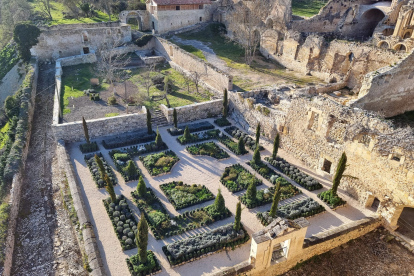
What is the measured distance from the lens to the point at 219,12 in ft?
150

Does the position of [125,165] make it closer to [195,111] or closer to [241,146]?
[241,146]

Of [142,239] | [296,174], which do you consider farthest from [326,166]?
[142,239]

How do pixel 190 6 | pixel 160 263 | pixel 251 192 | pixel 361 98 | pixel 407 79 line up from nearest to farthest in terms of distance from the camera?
1. pixel 160 263
2. pixel 251 192
3. pixel 361 98
4. pixel 407 79
5. pixel 190 6

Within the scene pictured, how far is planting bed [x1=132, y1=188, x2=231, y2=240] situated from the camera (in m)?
14.8

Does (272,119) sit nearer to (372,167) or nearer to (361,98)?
(361,98)

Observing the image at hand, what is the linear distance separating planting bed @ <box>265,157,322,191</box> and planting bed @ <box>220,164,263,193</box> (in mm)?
2047

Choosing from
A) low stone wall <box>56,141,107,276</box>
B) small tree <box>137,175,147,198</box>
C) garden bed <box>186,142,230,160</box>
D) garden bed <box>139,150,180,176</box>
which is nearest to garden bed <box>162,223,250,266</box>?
low stone wall <box>56,141,107,276</box>

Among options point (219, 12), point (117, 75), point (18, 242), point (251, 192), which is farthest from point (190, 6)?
point (18, 242)

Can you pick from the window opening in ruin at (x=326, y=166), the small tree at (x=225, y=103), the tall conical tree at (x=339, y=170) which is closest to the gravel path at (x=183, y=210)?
the window opening in ruin at (x=326, y=166)

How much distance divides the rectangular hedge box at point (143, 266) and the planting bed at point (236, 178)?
642cm

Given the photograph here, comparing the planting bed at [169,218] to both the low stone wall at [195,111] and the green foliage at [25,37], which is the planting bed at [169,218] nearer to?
the low stone wall at [195,111]

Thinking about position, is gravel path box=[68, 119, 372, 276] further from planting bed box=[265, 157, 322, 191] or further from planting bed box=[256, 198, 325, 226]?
planting bed box=[265, 157, 322, 191]

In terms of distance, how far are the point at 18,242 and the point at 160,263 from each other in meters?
7.59

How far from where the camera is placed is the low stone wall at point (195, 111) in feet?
81.0
